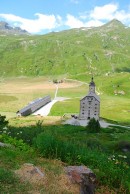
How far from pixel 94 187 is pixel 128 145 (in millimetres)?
47293

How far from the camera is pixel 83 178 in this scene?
16.1 metres

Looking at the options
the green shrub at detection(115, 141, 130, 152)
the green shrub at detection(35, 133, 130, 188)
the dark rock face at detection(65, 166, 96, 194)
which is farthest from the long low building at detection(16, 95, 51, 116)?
the dark rock face at detection(65, 166, 96, 194)

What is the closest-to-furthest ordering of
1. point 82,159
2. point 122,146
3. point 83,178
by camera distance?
point 83,178, point 82,159, point 122,146

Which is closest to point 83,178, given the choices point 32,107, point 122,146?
point 122,146

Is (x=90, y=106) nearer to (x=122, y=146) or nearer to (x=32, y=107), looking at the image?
(x=32, y=107)

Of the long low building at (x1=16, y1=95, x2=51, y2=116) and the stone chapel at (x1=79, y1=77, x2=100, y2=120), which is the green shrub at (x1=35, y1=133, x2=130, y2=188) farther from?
the long low building at (x1=16, y1=95, x2=51, y2=116)

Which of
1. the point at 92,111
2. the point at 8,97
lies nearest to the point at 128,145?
the point at 92,111

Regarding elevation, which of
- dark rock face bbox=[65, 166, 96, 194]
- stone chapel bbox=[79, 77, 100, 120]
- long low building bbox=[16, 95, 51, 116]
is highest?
dark rock face bbox=[65, 166, 96, 194]

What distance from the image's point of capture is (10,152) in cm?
1822

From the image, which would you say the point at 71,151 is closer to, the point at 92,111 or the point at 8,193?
the point at 8,193

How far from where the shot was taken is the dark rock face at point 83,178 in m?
15.7

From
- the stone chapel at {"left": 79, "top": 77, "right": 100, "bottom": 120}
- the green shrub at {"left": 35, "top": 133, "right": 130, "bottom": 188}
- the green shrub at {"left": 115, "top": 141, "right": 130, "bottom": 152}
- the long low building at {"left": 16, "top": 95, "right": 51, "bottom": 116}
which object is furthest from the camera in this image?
the long low building at {"left": 16, "top": 95, "right": 51, "bottom": 116}

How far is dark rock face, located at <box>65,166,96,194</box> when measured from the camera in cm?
1569

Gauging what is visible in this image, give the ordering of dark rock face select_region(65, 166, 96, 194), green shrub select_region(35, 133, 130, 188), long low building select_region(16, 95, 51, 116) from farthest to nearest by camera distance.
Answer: long low building select_region(16, 95, 51, 116), green shrub select_region(35, 133, 130, 188), dark rock face select_region(65, 166, 96, 194)
